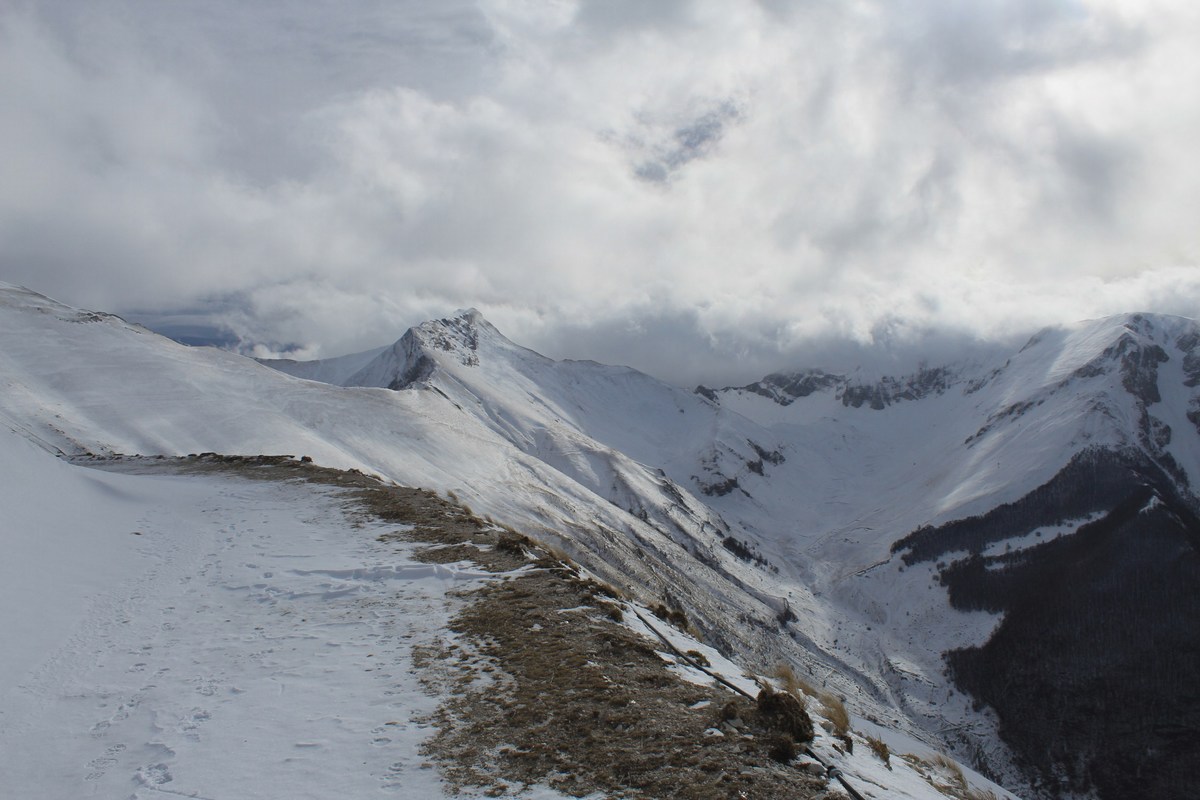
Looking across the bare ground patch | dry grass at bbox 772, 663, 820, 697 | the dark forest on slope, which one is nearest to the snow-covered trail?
the bare ground patch

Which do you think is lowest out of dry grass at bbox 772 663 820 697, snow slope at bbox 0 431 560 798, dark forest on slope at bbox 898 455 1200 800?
dark forest on slope at bbox 898 455 1200 800

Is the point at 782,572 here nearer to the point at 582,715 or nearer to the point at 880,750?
the point at 880,750

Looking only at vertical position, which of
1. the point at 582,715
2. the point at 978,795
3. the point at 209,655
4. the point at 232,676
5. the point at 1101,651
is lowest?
Result: the point at 1101,651

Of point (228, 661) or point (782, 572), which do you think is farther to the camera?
point (782, 572)

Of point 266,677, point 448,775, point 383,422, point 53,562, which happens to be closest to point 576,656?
point 448,775

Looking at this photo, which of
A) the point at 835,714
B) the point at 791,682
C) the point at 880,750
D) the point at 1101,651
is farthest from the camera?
the point at 1101,651

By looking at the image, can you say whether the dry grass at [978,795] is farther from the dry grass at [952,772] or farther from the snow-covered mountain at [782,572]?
the snow-covered mountain at [782,572]

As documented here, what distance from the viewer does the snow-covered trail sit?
8.01 m

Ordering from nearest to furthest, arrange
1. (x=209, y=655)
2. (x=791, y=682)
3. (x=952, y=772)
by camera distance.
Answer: (x=952, y=772) → (x=209, y=655) → (x=791, y=682)

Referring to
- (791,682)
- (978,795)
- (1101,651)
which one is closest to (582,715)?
(791,682)

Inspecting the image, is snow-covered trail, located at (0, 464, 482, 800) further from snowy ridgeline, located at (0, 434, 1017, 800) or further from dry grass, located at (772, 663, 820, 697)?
dry grass, located at (772, 663, 820, 697)

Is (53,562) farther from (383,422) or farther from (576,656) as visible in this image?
(383,422)

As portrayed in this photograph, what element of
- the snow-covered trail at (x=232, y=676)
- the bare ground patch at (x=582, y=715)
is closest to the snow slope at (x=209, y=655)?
the snow-covered trail at (x=232, y=676)

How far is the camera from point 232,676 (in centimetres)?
1093
